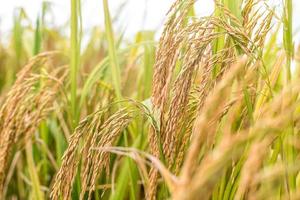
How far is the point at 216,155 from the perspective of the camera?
0.69 metres

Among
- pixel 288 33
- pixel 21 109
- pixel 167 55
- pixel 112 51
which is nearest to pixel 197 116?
pixel 167 55

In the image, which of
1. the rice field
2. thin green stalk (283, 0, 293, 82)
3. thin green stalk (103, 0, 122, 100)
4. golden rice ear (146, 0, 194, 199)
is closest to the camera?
the rice field

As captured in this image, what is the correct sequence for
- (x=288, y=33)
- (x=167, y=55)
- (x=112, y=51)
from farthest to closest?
(x=112, y=51)
(x=288, y=33)
(x=167, y=55)

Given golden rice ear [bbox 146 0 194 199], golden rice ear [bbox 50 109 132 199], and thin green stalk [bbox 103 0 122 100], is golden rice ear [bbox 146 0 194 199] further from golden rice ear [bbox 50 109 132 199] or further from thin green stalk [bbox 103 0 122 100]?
thin green stalk [bbox 103 0 122 100]

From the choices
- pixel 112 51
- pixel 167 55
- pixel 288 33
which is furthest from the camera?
pixel 112 51

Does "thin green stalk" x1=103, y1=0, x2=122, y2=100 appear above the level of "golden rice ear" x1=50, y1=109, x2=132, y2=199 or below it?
above

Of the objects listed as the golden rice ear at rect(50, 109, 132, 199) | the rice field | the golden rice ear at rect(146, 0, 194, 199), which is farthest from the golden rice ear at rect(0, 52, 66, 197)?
the golden rice ear at rect(146, 0, 194, 199)

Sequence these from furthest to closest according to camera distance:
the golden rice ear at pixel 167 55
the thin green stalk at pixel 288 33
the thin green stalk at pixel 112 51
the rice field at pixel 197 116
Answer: the thin green stalk at pixel 112 51 < the thin green stalk at pixel 288 33 < the golden rice ear at pixel 167 55 < the rice field at pixel 197 116

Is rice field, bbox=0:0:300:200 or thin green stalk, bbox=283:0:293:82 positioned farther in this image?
thin green stalk, bbox=283:0:293:82

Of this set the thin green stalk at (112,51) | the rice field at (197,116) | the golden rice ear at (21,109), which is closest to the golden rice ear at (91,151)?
the rice field at (197,116)

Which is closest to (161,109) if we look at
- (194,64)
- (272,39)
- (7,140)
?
(194,64)

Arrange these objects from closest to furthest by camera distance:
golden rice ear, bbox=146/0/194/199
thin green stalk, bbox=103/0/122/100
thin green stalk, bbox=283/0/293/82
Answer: golden rice ear, bbox=146/0/194/199, thin green stalk, bbox=283/0/293/82, thin green stalk, bbox=103/0/122/100

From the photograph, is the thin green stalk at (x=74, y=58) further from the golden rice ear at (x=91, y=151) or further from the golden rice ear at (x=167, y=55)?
the golden rice ear at (x=167, y=55)

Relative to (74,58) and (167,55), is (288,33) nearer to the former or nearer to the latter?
(167,55)
